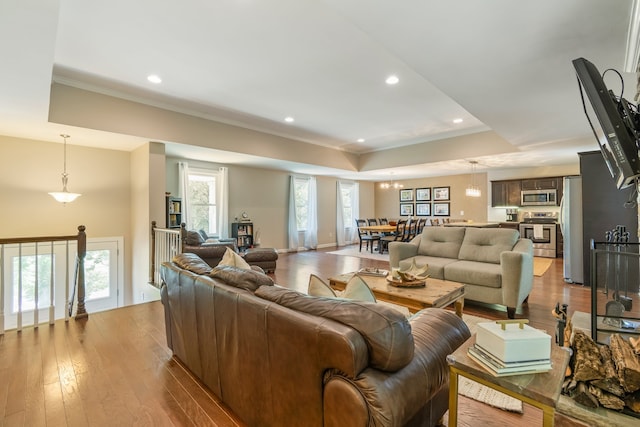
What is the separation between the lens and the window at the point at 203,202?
6.71m

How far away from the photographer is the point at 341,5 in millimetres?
1853

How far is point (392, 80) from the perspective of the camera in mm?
3855

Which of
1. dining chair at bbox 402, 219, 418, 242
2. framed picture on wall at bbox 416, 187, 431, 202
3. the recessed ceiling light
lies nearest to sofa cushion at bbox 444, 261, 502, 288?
the recessed ceiling light

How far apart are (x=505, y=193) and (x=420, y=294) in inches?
285

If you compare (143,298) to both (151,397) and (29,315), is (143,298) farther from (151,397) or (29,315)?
(151,397)

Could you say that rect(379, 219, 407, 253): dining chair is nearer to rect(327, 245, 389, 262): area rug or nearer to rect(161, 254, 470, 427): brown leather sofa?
rect(327, 245, 389, 262): area rug

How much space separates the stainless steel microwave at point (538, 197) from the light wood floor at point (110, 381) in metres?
5.02

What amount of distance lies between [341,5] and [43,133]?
195 inches

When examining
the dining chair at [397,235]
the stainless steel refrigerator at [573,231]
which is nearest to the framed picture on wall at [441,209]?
the dining chair at [397,235]

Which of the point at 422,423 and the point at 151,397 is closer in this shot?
the point at 422,423

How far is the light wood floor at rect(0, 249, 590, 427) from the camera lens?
1742 mm

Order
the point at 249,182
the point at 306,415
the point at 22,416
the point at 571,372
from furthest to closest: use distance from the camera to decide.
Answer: the point at 249,182, the point at 22,416, the point at 571,372, the point at 306,415

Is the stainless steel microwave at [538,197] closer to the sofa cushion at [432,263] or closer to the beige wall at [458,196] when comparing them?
the beige wall at [458,196]

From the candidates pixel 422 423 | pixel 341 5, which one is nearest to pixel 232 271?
pixel 422 423
